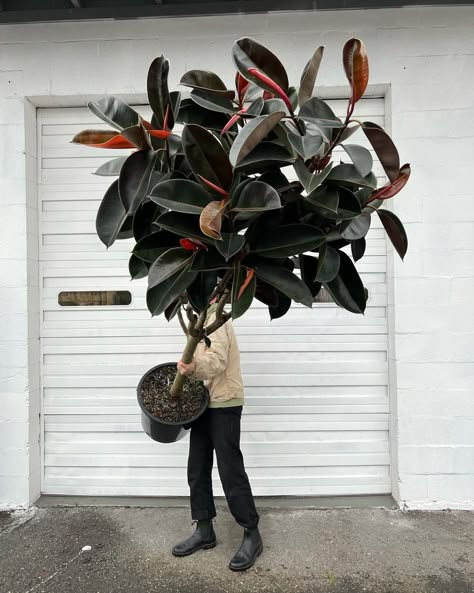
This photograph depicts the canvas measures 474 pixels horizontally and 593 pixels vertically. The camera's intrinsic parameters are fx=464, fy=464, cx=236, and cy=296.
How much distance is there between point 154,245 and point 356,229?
2.03 feet

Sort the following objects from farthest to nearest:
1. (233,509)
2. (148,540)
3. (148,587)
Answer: (148,540) < (233,509) < (148,587)

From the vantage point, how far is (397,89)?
356 centimetres

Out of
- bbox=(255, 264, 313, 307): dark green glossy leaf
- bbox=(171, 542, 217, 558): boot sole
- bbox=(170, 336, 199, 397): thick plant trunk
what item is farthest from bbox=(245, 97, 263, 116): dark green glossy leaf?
bbox=(171, 542, 217, 558): boot sole

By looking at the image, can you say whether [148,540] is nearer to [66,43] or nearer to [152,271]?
[152,271]

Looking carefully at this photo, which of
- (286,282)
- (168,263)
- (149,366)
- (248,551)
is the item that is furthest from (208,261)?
(149,366)

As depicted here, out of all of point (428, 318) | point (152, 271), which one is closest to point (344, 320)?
point (428, 318)

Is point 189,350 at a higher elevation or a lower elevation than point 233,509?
higher

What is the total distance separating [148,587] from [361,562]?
1297 mm

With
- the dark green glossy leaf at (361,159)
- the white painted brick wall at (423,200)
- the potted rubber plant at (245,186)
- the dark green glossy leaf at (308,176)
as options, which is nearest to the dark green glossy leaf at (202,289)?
the potted rubber plant at (245,186)

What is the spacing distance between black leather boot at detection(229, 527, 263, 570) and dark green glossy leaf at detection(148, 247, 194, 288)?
2.18 m

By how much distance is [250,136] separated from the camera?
1201 millimetres

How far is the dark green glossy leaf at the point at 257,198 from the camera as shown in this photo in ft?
4.00

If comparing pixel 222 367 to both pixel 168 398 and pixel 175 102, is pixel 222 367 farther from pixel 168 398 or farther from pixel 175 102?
pixel 175 102

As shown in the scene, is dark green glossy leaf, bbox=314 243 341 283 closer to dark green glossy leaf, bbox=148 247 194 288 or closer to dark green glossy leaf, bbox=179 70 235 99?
dark green glossy leaf, bbox=148 247 194 288
